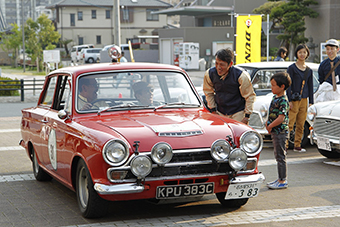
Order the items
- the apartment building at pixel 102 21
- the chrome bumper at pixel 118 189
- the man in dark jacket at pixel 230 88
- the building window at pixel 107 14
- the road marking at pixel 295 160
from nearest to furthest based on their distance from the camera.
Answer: the chrome bumper at pixel 118 189 < the man in dark jacket at pixel 230 88 < the road marking at pixel 295 160 < the apartment building at pixel 102 21 < the building window at pixel 107 14

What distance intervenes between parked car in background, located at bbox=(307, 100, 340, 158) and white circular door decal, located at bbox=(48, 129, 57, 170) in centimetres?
449

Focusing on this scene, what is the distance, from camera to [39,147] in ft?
23.4

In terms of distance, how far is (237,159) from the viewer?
5.40 m

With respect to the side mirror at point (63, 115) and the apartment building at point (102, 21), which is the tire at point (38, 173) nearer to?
the side mirror at point (63, 115)

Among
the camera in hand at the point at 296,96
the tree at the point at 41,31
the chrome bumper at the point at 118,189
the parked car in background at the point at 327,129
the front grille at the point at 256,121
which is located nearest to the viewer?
the chrome bumper at the point at 118,189

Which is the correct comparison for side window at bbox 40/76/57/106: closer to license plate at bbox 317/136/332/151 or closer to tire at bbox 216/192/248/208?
tire at bbox 216/192/248/208

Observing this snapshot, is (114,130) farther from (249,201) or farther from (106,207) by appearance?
(249,201)

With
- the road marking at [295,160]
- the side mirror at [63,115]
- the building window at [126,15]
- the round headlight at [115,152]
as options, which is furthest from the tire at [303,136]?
the building window at [126,15]

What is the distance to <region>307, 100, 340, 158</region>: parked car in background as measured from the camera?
A: 8609mm

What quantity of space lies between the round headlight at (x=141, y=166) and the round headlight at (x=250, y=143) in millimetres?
1037

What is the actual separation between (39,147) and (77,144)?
1.74m

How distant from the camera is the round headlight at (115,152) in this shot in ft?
16.6

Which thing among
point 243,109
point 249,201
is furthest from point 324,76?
point 249,201

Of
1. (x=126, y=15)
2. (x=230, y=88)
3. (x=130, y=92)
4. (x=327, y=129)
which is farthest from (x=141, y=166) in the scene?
(x=126, y=15)
